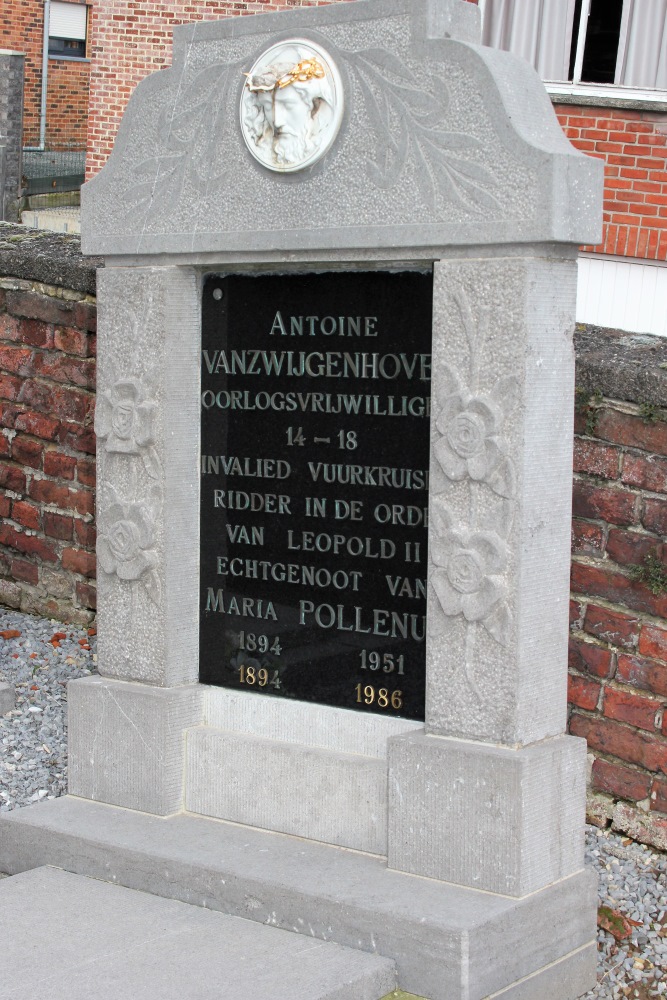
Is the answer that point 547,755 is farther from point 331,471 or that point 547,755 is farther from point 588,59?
point 588,59

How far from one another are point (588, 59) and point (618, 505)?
5968 millimetres

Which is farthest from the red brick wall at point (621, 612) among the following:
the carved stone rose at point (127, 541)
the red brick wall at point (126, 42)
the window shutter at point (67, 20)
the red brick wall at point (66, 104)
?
the window shutter at point (67, 20)

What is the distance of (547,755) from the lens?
3537mm

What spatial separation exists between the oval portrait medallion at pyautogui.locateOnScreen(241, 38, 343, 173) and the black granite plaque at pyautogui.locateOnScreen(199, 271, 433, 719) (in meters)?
0.36

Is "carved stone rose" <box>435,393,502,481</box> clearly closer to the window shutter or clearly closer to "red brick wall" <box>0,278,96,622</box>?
"red brick wall" <box>0,278,96,622</box>

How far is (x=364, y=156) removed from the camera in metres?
3.64

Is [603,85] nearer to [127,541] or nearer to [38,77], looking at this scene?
[127,541]

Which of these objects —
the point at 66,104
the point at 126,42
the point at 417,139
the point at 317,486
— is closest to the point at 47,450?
the point at 317,486

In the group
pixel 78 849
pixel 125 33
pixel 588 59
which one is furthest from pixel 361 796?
pixel 125 33

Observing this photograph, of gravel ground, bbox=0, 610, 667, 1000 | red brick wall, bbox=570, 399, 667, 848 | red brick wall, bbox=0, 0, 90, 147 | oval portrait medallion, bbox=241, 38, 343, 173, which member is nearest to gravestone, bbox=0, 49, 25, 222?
red brick wall, bbox=0, 0, 90, 147

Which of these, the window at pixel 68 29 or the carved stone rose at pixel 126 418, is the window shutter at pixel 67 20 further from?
the carved stone rose at pixel 126 418

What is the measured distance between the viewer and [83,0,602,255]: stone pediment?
338cm

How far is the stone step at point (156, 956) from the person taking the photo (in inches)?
128

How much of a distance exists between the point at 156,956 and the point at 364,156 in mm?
2220
